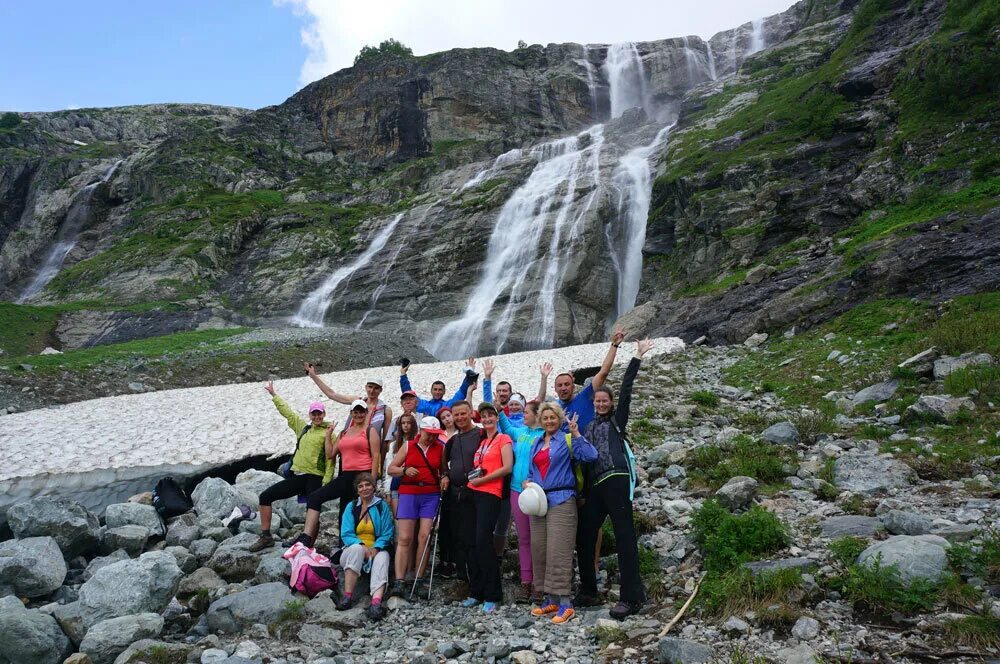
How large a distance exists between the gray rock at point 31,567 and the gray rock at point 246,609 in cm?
216

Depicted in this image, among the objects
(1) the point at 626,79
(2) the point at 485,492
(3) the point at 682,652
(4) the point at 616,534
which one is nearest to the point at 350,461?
(2) the point at 485,492

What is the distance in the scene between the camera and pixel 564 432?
241 inches

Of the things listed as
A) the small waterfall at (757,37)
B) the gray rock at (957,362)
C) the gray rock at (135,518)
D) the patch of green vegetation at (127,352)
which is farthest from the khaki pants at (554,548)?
the small waterfall at (757,37)

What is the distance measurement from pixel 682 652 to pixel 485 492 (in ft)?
→ 8.70

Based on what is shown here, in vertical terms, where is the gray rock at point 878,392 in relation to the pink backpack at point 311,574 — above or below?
above

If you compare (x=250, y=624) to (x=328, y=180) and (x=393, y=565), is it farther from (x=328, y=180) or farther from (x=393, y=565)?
(x=328, y=180)

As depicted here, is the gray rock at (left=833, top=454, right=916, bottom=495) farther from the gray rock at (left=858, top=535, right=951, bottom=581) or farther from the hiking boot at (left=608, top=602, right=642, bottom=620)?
the hiking boot at (left=608, top=602, right=642, bottom=620)

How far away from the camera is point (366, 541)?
272 inches

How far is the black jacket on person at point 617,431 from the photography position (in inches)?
229

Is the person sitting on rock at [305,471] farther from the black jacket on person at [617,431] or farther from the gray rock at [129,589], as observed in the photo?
the black jacket on person at [617,431]

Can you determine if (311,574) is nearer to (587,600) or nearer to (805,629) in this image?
(587,600)

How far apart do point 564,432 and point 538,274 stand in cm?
3624

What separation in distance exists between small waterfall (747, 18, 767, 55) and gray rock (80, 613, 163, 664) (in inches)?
3836

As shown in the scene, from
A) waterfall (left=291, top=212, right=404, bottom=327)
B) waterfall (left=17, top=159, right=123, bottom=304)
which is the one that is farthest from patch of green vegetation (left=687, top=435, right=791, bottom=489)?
waterfall (left=17, top=159, right=123, bottom=304)
